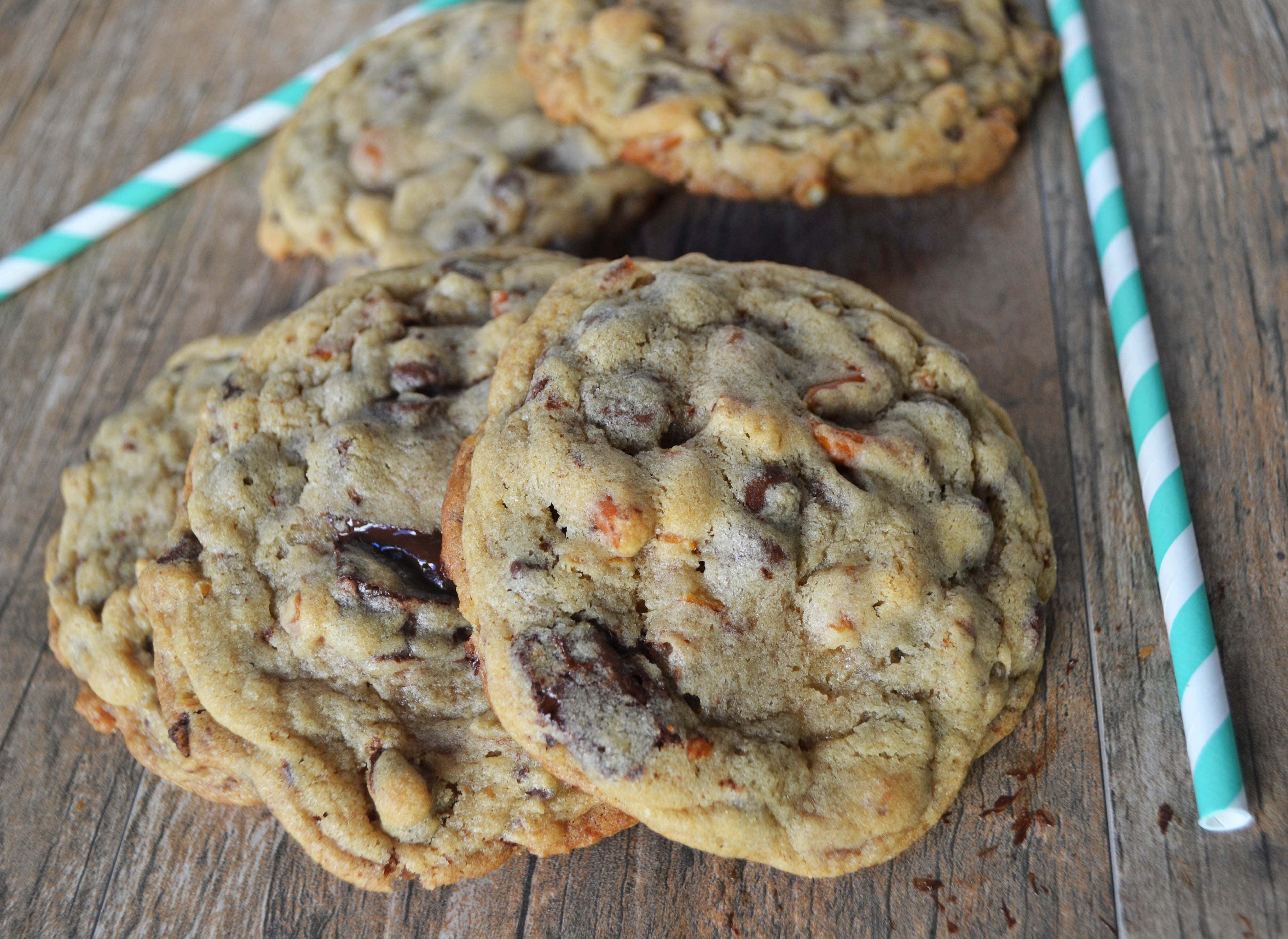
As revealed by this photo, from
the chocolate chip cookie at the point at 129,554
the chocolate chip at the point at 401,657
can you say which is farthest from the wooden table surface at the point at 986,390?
the chocolate chip at the point at 401,657

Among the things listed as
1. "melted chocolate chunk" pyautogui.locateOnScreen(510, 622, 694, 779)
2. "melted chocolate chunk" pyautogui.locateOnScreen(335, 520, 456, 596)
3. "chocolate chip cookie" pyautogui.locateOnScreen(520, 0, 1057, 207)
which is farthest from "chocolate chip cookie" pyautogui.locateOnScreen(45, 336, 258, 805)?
"chocolate chip cookie" pyautogui.locateOnScreen(520, 0, 1057, 207)

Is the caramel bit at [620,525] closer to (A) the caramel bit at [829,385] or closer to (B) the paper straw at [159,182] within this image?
(A) the caramel bit at [829,385]

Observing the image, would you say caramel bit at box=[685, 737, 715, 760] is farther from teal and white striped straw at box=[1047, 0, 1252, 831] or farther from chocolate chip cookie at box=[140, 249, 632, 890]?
teal and white striped straw at box=[1047, 0, 1252, 831]

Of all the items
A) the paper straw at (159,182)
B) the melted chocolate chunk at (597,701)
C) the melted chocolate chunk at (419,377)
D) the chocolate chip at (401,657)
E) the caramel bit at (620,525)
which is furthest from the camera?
the paper straw at (159,182)

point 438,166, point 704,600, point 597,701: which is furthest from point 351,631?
point 438,166

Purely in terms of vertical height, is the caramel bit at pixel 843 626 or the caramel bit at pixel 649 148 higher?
the caramel bit at pixel 649 148

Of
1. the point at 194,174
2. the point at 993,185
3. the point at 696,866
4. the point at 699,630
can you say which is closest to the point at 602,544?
the point at 699,630

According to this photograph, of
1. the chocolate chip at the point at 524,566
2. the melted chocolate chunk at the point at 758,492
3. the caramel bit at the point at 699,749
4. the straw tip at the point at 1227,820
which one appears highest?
the chocolate chip at the point at 524,566
